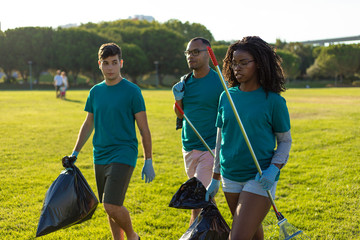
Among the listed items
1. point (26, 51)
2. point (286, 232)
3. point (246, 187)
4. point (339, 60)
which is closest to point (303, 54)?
point (339, 60)

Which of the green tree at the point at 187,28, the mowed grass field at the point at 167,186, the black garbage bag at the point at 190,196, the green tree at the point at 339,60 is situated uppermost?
the green tree at the point at 187,28

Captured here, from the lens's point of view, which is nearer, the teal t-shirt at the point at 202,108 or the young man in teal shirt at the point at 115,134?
the young man in teal shirt at the point at 115,134

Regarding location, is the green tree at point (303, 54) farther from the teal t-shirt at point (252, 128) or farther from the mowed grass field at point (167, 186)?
the teal t-shirt at point (252, 128)

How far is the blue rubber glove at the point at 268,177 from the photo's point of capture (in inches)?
105

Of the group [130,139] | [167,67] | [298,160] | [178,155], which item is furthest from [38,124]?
[167,67]

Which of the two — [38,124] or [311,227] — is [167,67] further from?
[311,227]

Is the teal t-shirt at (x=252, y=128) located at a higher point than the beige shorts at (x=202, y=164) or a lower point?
higher

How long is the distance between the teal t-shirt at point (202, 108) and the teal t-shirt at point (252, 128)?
1012 mm

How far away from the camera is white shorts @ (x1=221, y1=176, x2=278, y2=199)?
2.79 m

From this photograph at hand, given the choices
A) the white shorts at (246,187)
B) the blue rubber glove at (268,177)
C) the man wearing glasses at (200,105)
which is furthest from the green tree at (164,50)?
the blue rubber glove at (268,177)

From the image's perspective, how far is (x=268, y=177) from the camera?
268 cm

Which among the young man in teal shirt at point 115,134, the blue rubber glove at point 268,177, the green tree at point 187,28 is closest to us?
the blue rubber glove at point 268,177

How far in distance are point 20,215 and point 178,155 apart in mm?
4545

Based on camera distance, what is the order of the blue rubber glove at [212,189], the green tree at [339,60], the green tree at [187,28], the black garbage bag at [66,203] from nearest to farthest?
the blue rubber glove at [212,189]
the black garbage bag at [66,203]
the green tree at [339,60]
the green tree at [187,28]
